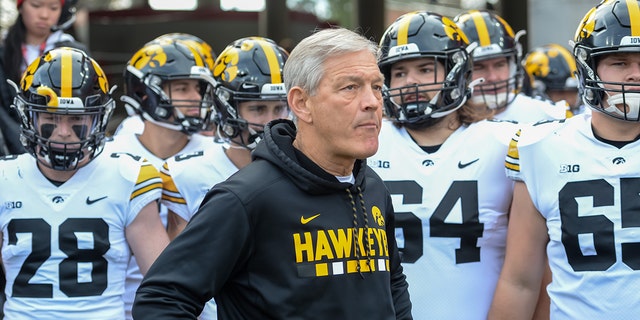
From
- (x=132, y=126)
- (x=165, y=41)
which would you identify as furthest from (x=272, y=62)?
(x=132, y=126)

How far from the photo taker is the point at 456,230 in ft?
12.8

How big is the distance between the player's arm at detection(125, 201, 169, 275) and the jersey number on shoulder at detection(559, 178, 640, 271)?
5.56 ft

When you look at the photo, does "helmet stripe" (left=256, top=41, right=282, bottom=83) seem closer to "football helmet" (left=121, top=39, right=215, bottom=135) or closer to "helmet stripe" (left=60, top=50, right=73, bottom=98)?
"football helmet" (left=121, top=39, right=215, bottom=135)

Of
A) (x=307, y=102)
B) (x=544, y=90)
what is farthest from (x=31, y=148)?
(x=544, y=90)

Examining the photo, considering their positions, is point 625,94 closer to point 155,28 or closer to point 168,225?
point 168,225

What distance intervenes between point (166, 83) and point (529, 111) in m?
2.08

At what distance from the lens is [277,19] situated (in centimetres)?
1330

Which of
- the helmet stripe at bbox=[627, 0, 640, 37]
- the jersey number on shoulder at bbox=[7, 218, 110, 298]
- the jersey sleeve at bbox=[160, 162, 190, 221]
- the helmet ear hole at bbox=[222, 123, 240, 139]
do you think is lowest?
the jersey number on shoulder at bbox=[7, 218, 110, 298]

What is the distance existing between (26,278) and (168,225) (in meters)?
0.81

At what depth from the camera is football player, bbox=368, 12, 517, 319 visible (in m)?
3.92

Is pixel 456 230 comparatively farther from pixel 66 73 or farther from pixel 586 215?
pixel 66 73

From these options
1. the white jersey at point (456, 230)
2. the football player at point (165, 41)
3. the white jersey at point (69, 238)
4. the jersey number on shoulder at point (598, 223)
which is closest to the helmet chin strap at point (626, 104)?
the jersey number on shoulder at point (598, 223)

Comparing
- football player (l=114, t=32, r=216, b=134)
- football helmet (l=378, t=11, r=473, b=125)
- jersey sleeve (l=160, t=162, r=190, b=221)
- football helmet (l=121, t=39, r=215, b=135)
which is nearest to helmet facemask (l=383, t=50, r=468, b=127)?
football helmet (l=378, t=11, r=473, b=125)

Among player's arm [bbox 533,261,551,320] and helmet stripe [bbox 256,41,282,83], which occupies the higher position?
helmet stripe [bbox 256,41,282,83]
